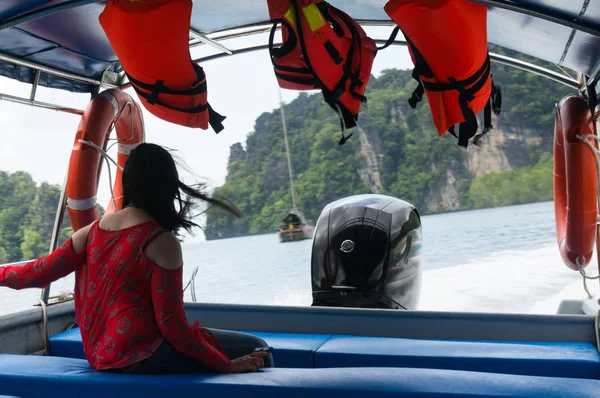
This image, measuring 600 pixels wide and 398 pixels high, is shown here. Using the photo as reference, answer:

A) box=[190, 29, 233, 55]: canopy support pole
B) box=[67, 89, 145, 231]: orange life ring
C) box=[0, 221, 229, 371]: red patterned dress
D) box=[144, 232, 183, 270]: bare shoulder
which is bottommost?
box=[0, 221, 229, 371]: red patterned dress

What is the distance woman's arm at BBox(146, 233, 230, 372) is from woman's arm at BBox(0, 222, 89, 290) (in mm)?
259

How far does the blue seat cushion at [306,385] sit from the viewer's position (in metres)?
1.41

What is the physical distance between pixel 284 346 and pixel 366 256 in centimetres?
103

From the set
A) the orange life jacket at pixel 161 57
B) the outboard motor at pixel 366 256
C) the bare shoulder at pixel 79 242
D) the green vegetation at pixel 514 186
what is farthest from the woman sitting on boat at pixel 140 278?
the green vegetation at pixel 514 186

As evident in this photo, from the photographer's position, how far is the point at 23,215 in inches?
652

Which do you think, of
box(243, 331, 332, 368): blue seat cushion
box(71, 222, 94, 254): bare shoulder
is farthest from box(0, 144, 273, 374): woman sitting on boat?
box(243, 331, 332, 368): blue seat cushion

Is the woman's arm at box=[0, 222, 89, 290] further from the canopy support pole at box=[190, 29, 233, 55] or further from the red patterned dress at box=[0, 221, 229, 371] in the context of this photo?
the canopy support pole at box=[190, 29, 233, 55]

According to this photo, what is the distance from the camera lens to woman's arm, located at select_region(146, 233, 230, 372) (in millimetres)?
1455

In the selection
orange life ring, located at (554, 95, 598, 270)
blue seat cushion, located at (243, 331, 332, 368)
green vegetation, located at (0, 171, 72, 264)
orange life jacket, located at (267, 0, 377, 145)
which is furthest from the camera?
green vegetation, located at (0, 171, 72, 264)

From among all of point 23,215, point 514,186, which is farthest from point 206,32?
point 514,186

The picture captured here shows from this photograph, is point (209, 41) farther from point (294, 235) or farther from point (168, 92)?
point (294, 235)

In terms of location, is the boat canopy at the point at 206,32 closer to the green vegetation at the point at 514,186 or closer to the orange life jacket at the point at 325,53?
the orange life jacket at the point at 325,53

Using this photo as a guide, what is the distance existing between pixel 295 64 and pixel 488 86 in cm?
85

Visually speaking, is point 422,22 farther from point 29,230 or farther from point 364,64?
point 29,230
